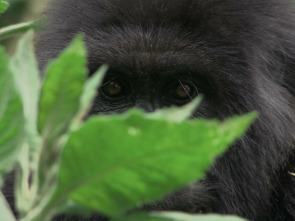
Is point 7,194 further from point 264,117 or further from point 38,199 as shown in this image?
point 38,199

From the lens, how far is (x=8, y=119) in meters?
0.63

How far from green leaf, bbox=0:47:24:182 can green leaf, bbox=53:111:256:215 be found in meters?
0.07

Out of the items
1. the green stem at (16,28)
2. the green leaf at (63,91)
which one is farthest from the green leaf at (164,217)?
the green stem at (16,28)

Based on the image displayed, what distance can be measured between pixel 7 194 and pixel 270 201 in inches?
51.6

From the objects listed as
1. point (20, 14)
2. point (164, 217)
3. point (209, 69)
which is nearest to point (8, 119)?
point (164, 217)

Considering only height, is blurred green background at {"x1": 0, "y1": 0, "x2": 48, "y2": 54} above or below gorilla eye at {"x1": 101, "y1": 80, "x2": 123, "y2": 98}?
above

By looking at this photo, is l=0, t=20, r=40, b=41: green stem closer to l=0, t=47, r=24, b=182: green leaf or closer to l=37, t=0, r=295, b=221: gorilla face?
l=0, t=47, r=24, b=182: green leaf

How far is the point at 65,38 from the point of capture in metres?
2.98

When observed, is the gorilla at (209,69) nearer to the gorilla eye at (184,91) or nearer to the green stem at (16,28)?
the gorilla eye at (184,91)

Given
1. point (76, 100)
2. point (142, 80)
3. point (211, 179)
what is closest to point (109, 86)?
point (142, 80)

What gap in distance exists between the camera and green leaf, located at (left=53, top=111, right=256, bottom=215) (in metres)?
0.55

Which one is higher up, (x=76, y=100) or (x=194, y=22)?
(x=76, y=100)

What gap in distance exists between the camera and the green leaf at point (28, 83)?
0.67 meters

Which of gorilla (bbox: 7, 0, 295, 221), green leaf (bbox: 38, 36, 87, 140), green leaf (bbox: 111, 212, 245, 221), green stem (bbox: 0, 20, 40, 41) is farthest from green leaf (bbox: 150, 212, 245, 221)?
gorilla (bbox: 7, 0, 295, 221)
